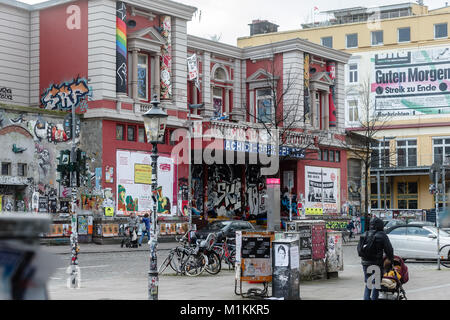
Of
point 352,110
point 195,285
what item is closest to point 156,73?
point 195,285

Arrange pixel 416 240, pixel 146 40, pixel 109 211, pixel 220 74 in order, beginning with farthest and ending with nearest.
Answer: pixel 220 74 → pixel 146 40 → pixel 109 211 → pixel 416 240

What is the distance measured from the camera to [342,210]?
180 feet

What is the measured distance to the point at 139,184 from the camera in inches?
1500

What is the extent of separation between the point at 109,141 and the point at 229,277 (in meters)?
18.5

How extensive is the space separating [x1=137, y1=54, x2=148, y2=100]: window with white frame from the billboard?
119ft

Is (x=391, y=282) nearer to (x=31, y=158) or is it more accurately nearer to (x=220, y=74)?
(x=31, y=158)

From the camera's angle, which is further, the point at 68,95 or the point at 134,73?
the point at 134,73

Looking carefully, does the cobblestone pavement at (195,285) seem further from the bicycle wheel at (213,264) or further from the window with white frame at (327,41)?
the window with white frame at (327,41)

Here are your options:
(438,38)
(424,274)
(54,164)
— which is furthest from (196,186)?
(438,38)

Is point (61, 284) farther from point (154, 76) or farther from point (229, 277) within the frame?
point (154, 76)

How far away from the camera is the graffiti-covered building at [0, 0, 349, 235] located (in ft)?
116

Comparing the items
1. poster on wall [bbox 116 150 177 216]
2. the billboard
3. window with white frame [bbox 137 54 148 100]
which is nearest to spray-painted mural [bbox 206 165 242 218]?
poster on wall [bbox 116 150 177 216]

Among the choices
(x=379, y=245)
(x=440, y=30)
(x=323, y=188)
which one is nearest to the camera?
(x=379, y=245)

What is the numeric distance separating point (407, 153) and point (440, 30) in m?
12.4
